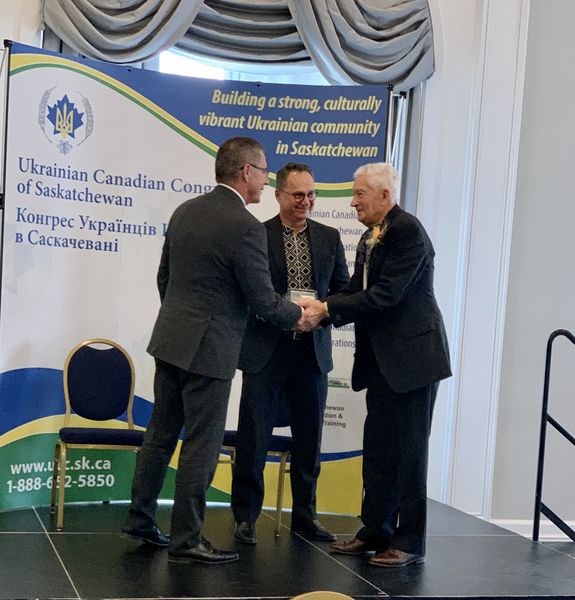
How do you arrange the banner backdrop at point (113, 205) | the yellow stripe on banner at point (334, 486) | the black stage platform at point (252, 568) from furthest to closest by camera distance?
the yellow stripe on banner at point (334, 486) < the banner backdrop at point (113, 205) < the black stage platform at point (252, 568)

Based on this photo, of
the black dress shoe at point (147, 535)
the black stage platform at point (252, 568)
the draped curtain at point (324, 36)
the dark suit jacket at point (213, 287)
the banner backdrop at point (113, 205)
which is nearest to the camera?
the black stage platform at point (252, 568)

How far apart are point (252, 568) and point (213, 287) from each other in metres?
1.04

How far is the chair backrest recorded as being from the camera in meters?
4.45

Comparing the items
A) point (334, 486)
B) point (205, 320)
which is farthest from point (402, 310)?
point (334, 486)

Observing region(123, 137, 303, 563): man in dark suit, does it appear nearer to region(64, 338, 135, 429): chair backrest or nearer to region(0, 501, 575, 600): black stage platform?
region(0, 501, 575, 600): black stage platform

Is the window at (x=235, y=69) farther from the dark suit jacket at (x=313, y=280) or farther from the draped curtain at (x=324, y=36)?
the dark suit jacket at (x=313, y=280)

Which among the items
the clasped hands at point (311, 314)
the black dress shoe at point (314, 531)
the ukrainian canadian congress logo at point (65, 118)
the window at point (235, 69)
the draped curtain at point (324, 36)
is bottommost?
the black dress shoe at point (314, 531)

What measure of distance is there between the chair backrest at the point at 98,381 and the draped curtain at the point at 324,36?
5.09 feet

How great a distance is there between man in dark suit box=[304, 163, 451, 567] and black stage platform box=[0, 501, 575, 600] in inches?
8.6

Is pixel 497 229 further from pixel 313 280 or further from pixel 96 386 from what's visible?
pixel 96 386

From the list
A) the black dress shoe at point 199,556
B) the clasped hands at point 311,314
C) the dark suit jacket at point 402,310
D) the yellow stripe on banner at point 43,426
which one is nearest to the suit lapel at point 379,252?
the dark suit jacket at point 402,310

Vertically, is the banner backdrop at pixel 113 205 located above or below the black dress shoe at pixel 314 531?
above

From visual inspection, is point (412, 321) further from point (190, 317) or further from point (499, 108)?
point (499, 108)

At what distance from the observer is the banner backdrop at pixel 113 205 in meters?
4.40
